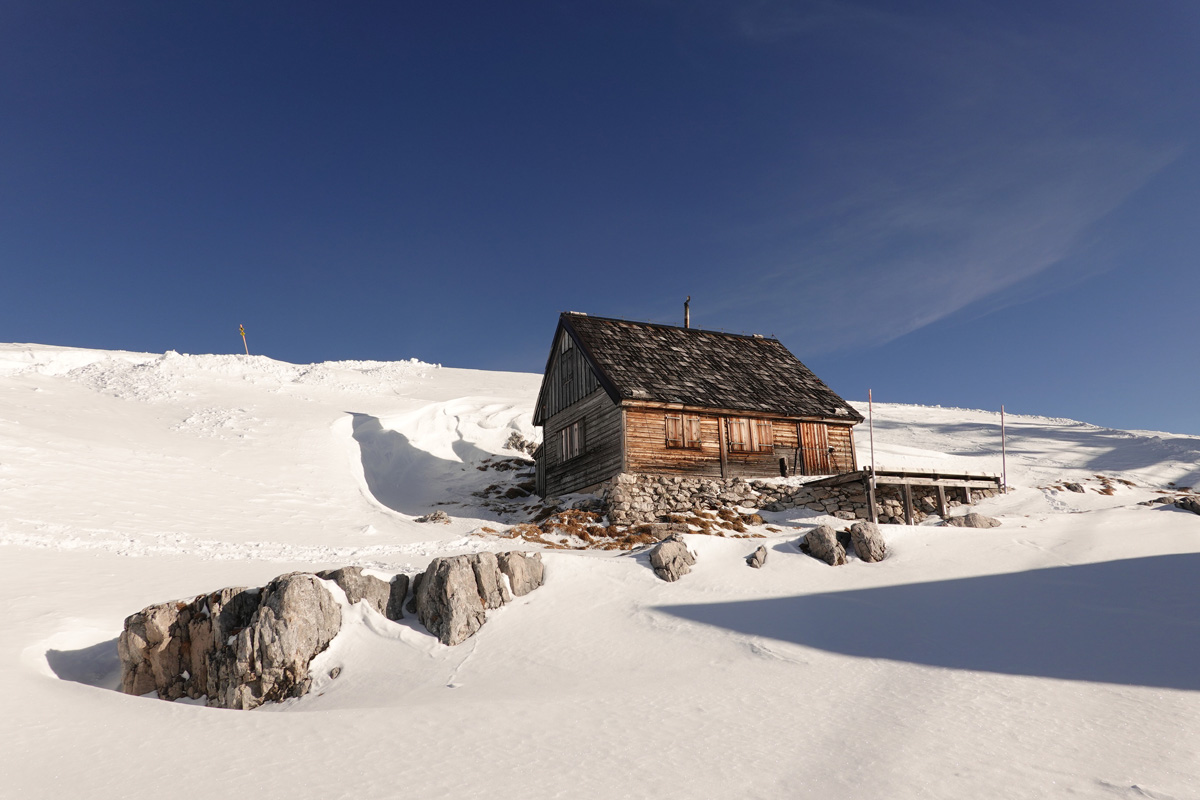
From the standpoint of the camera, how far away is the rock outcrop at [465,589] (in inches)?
384

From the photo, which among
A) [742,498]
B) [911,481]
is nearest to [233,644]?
[742,498]

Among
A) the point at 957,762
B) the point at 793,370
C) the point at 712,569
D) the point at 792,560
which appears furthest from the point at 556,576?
the point at 793,370

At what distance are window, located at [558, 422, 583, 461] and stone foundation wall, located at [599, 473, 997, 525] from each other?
3.23 meters

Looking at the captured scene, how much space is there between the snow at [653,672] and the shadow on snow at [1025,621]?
0.04 metres

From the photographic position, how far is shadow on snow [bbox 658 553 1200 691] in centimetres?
798

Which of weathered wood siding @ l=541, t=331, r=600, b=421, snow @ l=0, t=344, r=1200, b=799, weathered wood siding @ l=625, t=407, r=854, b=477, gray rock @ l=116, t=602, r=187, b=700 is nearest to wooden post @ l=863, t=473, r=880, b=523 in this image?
snow @ l=0, t=344, r=1200, b=799

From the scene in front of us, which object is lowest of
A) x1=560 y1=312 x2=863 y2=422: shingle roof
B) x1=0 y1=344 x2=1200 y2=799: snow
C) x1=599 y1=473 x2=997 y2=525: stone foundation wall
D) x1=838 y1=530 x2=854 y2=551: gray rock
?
x1=0 y1=344 x2=1200 y2=799: snow

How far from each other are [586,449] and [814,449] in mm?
8013

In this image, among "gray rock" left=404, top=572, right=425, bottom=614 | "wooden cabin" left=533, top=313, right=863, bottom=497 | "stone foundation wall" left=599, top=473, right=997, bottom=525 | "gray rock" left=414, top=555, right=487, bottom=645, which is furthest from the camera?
"wooden cabin" left=533, top=313, right=863, bottom=497

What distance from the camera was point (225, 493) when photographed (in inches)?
832

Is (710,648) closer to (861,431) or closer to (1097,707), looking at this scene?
(1097,707)

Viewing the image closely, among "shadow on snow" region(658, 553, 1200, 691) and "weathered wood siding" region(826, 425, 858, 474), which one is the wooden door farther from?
"shadow on snow" region(658, 553, 1200, 691)

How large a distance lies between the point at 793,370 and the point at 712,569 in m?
18.5

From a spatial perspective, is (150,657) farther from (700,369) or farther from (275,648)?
(700,369)
